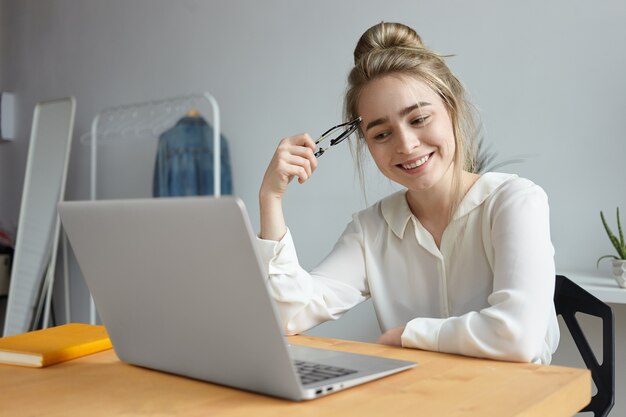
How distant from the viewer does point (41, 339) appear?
1288 mm

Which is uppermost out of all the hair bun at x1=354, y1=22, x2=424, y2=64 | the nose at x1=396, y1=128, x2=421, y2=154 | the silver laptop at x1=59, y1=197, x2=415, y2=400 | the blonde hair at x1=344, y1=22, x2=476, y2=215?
the hair bun at x1=354, y1=22, x2=424, y2=64

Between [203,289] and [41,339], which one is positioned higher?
[203,289]


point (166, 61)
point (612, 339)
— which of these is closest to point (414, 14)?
point (166, 61)

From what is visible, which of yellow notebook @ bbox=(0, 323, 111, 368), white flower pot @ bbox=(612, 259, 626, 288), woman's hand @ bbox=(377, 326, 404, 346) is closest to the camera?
yellow notebook @ bbox=(0, 323, 111, 368)

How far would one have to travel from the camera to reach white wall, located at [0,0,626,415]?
243 cm

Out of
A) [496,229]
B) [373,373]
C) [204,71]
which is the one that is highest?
[204,71]

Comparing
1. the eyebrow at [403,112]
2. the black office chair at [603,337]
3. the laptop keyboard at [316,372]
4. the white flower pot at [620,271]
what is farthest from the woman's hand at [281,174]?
the white flower pot at [620,271]

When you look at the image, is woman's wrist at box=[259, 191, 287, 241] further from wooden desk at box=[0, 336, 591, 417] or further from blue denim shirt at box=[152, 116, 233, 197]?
blue denim shirt at box=[152, 116, 233, 197]

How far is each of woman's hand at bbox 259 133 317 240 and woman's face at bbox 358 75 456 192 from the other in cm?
17

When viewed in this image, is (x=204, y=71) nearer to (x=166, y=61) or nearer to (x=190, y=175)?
(x=166, y=61)

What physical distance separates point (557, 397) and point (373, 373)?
0.23 metres

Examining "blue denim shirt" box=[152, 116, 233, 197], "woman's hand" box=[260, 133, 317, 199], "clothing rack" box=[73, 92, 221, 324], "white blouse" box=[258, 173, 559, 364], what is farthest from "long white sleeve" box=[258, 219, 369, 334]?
"blue denim shirt" box=[152, 116, 233, 197]

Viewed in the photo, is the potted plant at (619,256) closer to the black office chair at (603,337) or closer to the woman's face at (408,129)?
the black office chair at (603,337)

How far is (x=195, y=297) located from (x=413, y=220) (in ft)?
2.67
